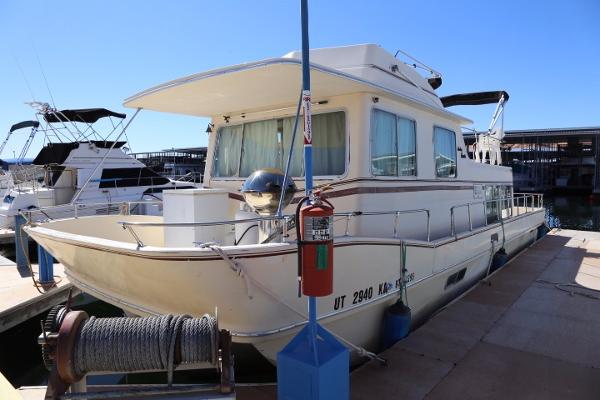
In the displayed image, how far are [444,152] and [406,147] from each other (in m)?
1.29

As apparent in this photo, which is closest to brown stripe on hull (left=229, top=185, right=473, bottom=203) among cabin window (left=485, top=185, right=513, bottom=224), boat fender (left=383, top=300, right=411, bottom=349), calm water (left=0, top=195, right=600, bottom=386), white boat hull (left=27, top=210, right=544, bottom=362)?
white boat hull (left=27, top=210, right=544, bottom=362)

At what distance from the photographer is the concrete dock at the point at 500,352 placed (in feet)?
12.4

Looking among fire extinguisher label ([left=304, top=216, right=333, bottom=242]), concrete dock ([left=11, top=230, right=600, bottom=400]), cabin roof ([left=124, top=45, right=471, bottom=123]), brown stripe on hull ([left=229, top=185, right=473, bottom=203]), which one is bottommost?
concrete dock ([left=11, top=230, right=600, bottom=400])

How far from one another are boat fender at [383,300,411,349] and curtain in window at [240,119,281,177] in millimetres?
2253

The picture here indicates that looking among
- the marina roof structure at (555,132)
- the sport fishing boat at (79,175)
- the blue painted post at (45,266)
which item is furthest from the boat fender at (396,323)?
the marina roof structure at (555,132)

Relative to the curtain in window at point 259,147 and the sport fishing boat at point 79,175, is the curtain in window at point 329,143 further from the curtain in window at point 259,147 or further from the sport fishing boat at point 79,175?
the sport fishing boat at point 79,175

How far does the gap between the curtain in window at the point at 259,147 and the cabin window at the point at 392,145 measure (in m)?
1.29

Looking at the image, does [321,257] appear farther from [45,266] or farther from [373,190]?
[45,266]

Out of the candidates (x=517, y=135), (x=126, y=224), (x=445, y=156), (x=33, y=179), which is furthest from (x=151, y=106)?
(x=517, y=135)

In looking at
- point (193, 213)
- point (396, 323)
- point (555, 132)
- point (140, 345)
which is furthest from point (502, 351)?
point (555, 132)

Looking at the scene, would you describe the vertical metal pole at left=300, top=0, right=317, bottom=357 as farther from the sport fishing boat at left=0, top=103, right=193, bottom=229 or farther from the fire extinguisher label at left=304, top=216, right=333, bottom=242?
the sport fishing boat at left=0, top=103, right=193, bottom=229

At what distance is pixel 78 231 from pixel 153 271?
7.81ft

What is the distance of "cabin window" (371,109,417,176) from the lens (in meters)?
4.91

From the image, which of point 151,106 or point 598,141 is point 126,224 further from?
point 598,141
